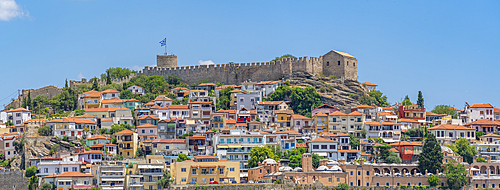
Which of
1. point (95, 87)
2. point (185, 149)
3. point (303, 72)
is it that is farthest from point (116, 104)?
point (303, 72)

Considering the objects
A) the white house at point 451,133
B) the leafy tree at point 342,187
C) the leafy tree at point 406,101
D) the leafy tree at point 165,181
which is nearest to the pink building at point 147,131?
the leafy tree at point 165,181

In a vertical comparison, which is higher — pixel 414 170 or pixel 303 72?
pixel 303 72

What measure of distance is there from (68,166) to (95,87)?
30520mm

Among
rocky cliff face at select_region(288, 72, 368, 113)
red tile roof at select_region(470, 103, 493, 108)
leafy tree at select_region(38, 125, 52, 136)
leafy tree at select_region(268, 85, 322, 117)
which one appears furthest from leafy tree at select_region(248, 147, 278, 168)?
red tile roof at select_region(470, 103, 493, 108)

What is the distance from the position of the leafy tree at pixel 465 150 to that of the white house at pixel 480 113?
1320 cm

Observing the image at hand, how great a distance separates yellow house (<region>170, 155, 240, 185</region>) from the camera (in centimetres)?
6519

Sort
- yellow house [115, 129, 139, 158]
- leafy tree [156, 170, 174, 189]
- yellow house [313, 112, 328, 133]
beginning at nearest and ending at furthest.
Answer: leafy tree [156, 170, 174, 189] < yellow house [115, 129, 139, 158] < yellow house [313, 112, 328, 133]

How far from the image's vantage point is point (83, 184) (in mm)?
64188

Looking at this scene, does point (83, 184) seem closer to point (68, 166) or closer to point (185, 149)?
point (68, 166)

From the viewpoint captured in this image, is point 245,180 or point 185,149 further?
point 185,149

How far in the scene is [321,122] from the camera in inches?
3132

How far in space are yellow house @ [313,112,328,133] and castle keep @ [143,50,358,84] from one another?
13.9 metres

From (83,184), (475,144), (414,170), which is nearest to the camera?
(83,184)

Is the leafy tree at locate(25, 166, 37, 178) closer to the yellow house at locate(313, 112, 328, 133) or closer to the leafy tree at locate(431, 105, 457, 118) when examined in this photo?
the yellow house at locate(313, 112, 328, 133)
